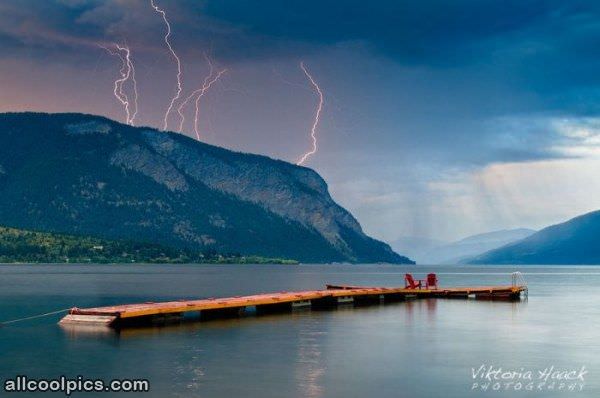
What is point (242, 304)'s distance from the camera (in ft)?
242

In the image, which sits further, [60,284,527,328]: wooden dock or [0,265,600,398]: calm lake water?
[60,284,527,328]: wooden dock

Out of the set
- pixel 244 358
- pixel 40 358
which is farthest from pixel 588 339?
pixel 40 358

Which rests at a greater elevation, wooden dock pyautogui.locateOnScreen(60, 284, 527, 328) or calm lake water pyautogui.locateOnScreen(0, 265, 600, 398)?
wooden dock pyautogui.locateOnScreen(60, 284, 527, 328)

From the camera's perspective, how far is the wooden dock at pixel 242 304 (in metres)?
61.6

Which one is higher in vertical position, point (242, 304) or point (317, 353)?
point (242, 304)

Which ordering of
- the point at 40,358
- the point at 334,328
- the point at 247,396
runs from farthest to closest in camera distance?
the point at 334,328 < the point at 40,358 < the point at 247,396

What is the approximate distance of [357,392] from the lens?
125 ft

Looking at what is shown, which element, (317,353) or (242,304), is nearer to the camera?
(317,353)

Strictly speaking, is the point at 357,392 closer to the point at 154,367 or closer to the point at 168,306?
the point at 154,367

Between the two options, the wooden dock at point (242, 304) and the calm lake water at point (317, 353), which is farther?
the wooden dock at point (242, 304)

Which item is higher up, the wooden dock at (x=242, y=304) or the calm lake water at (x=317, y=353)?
the wooden dock at (x=242, y=304)

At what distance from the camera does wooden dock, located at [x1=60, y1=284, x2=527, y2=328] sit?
6158 cm

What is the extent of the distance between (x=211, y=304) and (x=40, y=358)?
23733 mm

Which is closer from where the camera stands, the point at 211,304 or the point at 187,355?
→ the point at 187,355
